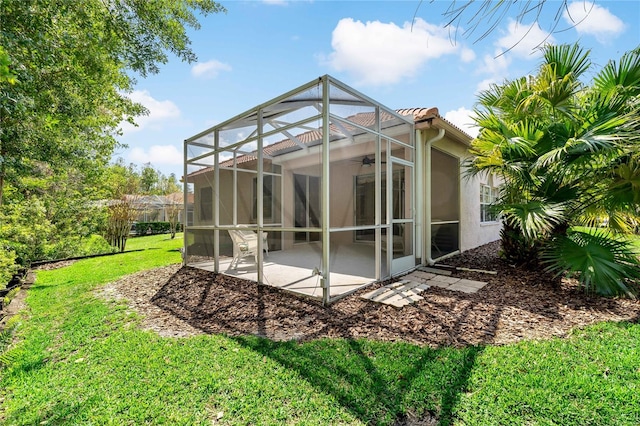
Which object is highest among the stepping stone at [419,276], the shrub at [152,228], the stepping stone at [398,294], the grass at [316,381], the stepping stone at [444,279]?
the shrub at [152,228]

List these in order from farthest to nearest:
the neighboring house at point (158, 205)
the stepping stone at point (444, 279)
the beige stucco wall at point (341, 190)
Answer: the neighboring house at point (158, 205) → the beige stucco wall at point (341, 190) → the stepping stone at point (444, 279)

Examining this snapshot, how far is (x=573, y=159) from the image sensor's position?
459 centimetres

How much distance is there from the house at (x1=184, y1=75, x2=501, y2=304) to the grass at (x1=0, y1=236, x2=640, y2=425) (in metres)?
1.72

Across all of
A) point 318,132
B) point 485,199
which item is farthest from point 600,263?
point 485,199

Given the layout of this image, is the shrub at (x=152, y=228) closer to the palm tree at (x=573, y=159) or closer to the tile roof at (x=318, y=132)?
the tile roof at (x=318, y=132)

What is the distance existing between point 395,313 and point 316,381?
186cm

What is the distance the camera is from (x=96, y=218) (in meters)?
10.5

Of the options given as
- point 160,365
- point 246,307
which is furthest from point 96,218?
point 160,365

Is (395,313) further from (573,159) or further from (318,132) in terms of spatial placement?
(318,132)

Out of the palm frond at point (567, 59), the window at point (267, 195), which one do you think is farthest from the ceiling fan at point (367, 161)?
the palm frond at point (567, 59)

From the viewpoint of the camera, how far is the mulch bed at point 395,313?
3330mm

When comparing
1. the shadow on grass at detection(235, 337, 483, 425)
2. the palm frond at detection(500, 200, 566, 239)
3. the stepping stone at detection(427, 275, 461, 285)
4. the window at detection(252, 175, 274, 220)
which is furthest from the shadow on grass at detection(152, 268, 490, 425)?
the window at detection(252, 175, 274, 220)

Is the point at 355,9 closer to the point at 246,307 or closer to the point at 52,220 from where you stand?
the point at 246,307

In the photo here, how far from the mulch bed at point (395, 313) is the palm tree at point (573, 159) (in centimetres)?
53
